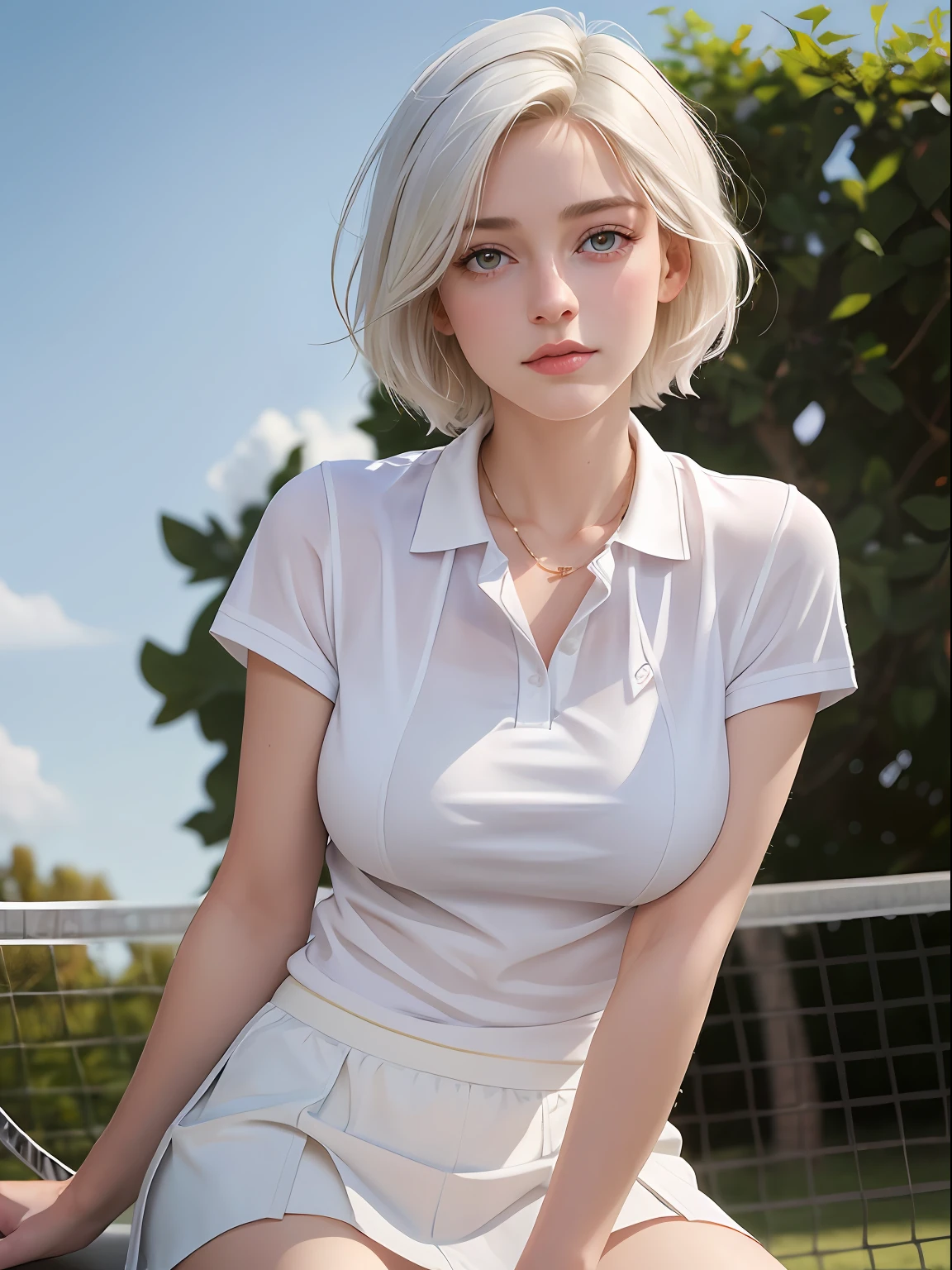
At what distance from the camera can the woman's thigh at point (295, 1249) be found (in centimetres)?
103

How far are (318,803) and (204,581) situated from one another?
5.90ft

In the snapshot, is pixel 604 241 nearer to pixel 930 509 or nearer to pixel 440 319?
pixel 440 319

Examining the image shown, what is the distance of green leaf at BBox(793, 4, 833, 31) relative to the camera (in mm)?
2568

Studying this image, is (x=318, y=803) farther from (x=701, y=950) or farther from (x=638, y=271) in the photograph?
(x=638, y=271)

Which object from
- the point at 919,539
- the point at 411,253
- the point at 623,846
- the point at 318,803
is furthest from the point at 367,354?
the point at 919,539

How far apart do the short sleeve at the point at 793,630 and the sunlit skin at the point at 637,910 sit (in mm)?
25

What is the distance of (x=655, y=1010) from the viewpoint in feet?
3.77

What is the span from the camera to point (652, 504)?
4.28 feet

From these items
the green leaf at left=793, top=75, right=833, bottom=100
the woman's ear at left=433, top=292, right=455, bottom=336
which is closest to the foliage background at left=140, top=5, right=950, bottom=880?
the green leaf at left=793, top=75, right=833, bottom=100

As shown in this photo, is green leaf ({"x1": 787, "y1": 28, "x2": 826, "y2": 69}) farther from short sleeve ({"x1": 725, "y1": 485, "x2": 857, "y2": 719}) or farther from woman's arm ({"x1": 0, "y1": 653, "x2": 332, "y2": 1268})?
woman's arm ({"x1": 0, "y1": 653, "x2": 332, "y2": 1268})

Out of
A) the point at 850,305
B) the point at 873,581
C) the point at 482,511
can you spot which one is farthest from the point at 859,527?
the point at 482,511

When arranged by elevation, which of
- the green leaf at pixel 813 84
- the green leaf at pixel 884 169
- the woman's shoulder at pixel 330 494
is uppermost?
the green leaf at pixel 813 84

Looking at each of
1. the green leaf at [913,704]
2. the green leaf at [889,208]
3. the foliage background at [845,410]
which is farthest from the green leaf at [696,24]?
the green leaf at [913,704]

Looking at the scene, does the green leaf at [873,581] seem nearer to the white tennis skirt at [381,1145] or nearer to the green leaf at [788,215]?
the green leaf at [788,215]
